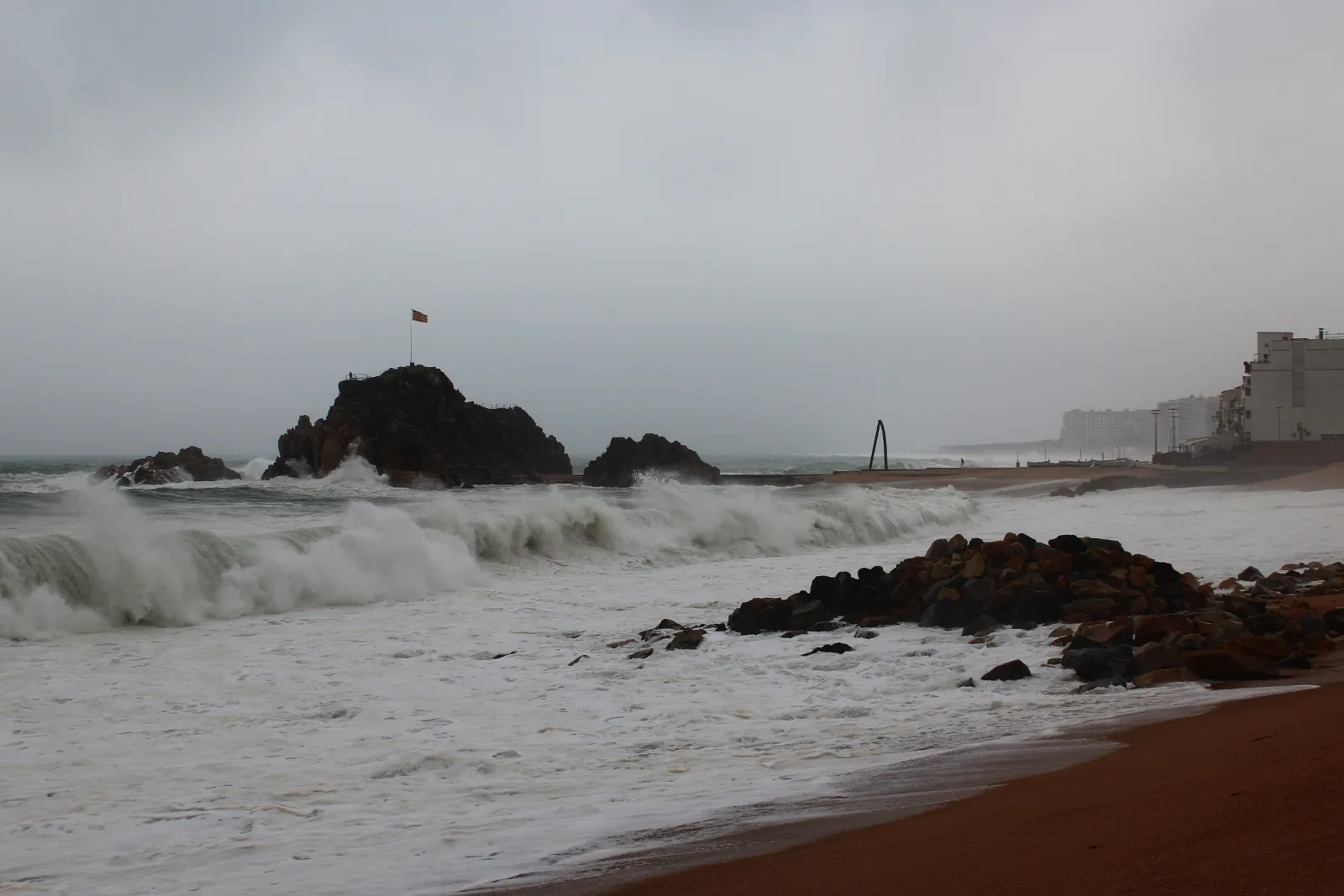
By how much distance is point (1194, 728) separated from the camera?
466cm

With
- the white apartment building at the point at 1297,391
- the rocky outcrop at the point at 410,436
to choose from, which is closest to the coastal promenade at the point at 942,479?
the rocky outcrop at the point at 410,436

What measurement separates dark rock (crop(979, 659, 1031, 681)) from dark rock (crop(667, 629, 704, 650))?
9.16ft

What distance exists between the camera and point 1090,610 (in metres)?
8.77

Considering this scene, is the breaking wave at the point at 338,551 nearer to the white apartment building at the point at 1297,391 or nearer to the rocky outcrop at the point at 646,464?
the rocky outcrop at the point at 646,464

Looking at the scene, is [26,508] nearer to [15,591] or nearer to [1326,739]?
[15,591]

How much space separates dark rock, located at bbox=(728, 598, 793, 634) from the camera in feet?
31.1

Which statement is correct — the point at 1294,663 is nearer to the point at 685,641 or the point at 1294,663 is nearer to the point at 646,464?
the point at 685,641

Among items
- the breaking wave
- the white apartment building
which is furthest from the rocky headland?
the white apartment building

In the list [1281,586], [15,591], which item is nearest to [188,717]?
[15,591]

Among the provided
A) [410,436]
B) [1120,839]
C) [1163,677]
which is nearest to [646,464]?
[410,436]

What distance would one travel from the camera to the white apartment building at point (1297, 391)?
58844 mm

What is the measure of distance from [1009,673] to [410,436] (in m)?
39.6

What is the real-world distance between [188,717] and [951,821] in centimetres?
540

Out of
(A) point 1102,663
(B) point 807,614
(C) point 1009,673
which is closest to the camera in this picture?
(A) point 1102,663
